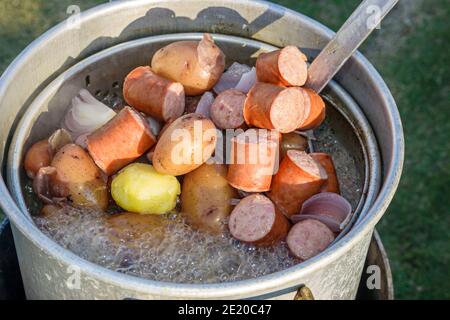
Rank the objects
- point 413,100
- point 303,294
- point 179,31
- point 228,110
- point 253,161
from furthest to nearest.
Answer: point 413,100
point 179,31
point 228,110
point 253,161
point 303,294

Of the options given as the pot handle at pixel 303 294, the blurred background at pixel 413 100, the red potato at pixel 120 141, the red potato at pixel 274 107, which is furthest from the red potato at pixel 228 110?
the blurred background at pixel 413 100

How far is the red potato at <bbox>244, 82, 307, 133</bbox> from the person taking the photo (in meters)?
1.17

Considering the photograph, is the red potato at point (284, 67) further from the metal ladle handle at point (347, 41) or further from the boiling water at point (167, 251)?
the boiling water at point (167, 251)

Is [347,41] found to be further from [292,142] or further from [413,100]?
[413,100]

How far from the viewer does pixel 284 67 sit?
4.01ft

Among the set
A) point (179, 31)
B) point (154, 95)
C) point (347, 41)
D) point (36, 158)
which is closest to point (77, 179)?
point (36, 158)

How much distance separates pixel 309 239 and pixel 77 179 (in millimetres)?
445

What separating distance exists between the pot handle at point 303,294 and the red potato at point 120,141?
420 millimetres

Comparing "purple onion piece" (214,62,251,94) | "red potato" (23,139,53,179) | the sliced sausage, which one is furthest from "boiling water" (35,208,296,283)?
"purple onion piece" (214,62,251,94)

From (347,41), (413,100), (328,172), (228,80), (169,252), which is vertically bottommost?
(413,100)

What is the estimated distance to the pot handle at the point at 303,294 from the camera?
1.00 meters

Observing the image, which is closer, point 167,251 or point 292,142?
point 167,251

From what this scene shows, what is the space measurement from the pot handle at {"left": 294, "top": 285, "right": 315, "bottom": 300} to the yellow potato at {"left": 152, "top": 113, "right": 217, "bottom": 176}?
0.31m
